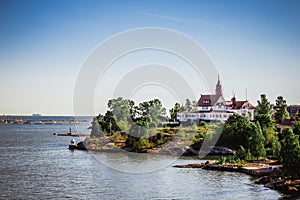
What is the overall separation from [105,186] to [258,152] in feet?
68.0

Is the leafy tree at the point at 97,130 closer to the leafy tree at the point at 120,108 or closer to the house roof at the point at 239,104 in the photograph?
the leafy tree at the point at 120,108

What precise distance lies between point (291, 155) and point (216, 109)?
167ft

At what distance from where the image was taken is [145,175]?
40656 millimetres

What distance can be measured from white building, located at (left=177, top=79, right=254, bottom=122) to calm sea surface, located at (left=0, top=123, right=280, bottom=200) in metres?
29.5

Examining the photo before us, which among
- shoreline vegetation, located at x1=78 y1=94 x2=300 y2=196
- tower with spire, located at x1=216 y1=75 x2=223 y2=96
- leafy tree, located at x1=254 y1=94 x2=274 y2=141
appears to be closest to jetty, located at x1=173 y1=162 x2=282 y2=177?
shoreline vegetation, located at x1=78 y1=94 x2=300 y2=196

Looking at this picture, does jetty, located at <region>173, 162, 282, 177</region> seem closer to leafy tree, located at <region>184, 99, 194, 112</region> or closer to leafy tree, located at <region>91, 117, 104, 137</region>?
leafy tree, located at <region>91, 117, 104, 137</region>

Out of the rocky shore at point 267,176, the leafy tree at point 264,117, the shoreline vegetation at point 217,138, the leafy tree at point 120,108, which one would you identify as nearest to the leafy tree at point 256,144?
the shoreline vegetation at point 217,138

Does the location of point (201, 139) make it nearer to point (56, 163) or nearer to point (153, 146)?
point (153, 146)

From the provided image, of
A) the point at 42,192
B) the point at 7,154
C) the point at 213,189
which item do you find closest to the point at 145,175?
the point at 213,189

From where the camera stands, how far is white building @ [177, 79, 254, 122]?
80750mm

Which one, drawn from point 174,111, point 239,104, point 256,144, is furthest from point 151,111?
point 256,144

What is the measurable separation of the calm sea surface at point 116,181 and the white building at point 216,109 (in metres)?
29.5

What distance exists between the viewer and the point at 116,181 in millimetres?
37000

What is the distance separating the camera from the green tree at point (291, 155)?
32.2 metres
